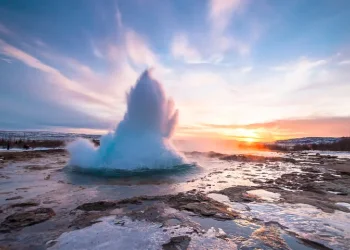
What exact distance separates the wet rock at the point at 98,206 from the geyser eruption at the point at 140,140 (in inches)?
283

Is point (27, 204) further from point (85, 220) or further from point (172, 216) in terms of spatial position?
point (172, 216)

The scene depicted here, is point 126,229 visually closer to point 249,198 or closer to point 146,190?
point 146,190

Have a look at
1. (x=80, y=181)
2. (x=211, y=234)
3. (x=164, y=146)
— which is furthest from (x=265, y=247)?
(x=164, y=146)

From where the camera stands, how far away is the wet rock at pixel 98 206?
6.26 m

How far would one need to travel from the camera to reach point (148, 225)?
5.09 meters

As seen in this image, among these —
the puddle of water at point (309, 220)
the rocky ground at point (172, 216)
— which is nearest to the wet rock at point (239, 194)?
the rocky ground at point (172, 216)

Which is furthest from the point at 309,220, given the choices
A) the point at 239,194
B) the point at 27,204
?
the point at 27,204

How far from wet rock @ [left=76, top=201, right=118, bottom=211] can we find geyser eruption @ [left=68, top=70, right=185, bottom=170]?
7.20 m

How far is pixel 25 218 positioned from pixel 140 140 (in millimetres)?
10314

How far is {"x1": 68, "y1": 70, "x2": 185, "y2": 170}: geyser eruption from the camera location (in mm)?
14648

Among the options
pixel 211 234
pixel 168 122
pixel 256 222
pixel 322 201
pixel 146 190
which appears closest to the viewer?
pixel 211 234

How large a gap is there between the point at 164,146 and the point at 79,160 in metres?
6.06

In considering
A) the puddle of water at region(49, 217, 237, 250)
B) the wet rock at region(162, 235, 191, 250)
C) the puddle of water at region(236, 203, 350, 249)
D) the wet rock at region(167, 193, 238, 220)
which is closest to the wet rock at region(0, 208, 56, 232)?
the puddle of water at region(49, 217, 237, 250)

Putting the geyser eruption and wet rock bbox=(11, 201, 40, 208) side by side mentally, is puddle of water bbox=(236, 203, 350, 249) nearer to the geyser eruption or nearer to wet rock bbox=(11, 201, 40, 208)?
wet rock bbox=(11, 201, 40, 208)
